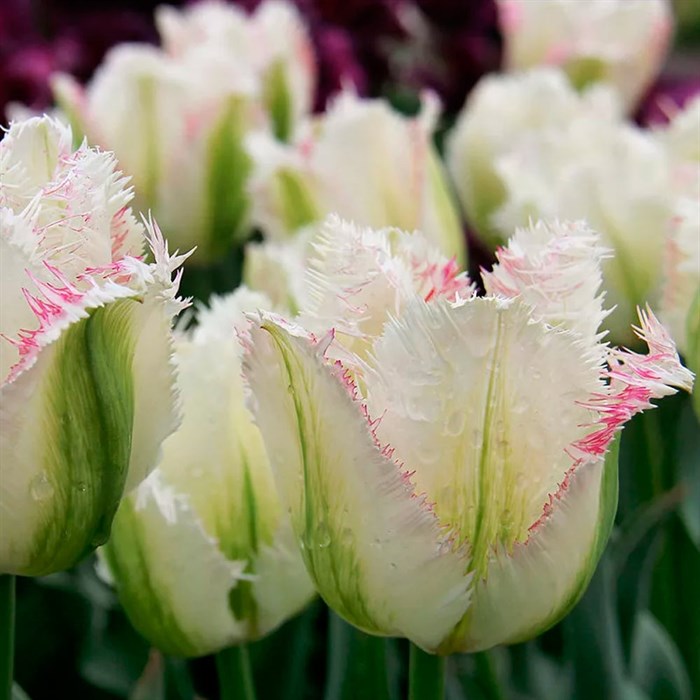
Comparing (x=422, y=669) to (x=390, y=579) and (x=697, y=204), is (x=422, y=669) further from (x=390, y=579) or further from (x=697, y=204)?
(x=697, y=204)

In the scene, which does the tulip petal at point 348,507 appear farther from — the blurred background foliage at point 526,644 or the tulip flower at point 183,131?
the tulip flower at point 183,131

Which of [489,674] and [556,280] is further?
[489,674]

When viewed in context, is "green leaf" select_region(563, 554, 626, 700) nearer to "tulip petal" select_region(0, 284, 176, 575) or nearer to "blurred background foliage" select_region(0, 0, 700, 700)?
"blurred background foliage" select_region(0, 0, 700, 700)

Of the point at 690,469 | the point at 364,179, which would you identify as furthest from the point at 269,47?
the point at 690,469

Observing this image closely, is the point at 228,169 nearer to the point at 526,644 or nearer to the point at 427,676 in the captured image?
the point at 526,644

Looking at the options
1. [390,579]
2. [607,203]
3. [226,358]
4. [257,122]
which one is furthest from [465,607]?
[257,122]

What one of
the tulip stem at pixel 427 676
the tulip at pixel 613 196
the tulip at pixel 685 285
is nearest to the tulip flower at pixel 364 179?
the tulip at pixel 613 196

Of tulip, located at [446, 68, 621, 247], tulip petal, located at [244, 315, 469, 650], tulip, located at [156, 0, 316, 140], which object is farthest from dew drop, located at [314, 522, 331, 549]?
tulip, located at [156, 0, 316, 140]
